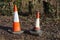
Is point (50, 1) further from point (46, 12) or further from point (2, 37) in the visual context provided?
point (2, 37)

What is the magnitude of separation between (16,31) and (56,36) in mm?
1131

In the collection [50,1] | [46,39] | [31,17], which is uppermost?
[50,1]

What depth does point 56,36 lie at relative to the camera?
6.05m

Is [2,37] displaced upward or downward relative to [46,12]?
downward

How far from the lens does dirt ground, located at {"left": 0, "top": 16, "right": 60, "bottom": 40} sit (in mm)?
5988

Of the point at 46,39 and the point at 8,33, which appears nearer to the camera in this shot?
the point at 46,39

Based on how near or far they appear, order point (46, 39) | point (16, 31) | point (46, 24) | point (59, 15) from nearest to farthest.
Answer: point (46, 39) → point (16, 31) → point (46, 24) → point (59, 15)

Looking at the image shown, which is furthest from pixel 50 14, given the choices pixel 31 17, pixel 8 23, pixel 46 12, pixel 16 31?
pixel 16 31

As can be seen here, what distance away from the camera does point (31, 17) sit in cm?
805

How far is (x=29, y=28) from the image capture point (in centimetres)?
677

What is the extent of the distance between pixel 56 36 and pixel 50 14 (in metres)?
2.17

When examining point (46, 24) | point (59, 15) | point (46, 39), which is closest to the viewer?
point (46, 39)

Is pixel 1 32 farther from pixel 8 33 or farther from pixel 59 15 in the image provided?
pixel 59 15

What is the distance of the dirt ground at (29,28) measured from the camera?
236 inches
